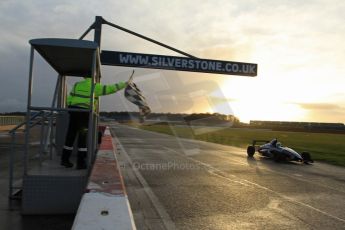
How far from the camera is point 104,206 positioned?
379 centimetres

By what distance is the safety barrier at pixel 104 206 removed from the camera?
3.21m

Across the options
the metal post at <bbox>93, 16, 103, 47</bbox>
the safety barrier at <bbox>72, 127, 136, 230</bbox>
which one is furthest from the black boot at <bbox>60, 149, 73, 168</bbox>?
the metal post at <bbox>93, 16, 103, 47</bbox>

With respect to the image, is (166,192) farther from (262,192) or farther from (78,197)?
(78,197)

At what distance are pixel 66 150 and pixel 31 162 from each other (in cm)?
676

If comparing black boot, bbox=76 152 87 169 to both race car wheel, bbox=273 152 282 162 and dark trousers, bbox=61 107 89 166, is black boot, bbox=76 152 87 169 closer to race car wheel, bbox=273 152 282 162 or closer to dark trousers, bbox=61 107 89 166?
dark trousers, bbox=61 107 89 166

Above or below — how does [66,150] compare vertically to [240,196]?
above

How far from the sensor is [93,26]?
55.3 feet

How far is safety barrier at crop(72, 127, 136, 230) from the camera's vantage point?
321cm

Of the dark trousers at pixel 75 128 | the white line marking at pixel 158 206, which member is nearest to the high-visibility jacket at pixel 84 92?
the dark trousers at pixel 75 128

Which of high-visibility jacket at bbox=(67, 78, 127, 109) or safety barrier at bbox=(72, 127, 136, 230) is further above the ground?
high-visibility jacket at bbox=(67, 78, 127, 109)

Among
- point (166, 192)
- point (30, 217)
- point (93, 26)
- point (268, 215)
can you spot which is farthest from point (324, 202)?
point (93, 26)

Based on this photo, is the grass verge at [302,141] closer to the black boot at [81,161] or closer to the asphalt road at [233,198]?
the asphalt road at [233,198]

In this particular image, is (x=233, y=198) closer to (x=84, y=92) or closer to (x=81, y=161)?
(x=81, y=161)

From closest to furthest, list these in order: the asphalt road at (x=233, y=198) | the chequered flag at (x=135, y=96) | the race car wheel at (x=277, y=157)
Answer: the asphalt road at (x=233, y=198) < the chequered flag at (x=135, y=96) < the race car wheel at (x=277, y=157)
